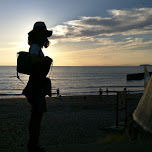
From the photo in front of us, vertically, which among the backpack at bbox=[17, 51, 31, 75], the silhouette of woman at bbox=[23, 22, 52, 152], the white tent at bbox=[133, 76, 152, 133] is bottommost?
the white tent at bbox=[133, 76, 152, 133]

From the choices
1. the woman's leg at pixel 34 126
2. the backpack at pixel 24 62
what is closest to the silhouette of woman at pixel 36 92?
the woman's leg at pixel 34 126

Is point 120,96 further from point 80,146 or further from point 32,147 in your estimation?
point 32,147

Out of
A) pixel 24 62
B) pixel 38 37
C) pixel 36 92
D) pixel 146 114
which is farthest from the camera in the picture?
pixel 146 114

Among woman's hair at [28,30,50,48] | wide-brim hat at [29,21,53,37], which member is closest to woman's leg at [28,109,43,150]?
woman's hair at [28,30,50,48]

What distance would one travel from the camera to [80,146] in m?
3.14

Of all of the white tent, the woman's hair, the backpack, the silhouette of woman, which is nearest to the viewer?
the backpack

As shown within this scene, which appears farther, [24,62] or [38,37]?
[38,37]

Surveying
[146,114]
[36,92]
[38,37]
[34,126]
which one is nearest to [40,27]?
[38,37]

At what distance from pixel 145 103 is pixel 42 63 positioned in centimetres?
266

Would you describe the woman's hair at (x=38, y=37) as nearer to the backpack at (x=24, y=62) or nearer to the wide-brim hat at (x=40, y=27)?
the wide-brim hat at (x=40, y=27)

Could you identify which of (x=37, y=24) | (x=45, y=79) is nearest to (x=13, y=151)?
(x=45, y=79)

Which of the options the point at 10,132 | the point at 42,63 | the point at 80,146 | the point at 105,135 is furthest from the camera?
the point at 10,132

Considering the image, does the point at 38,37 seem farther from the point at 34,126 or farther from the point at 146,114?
the point at 146,114

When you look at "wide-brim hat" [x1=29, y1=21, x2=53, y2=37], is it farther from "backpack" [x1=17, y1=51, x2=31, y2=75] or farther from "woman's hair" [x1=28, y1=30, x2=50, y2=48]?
"backpack" [x1=17, y1=51, x2=31, y2=75]
